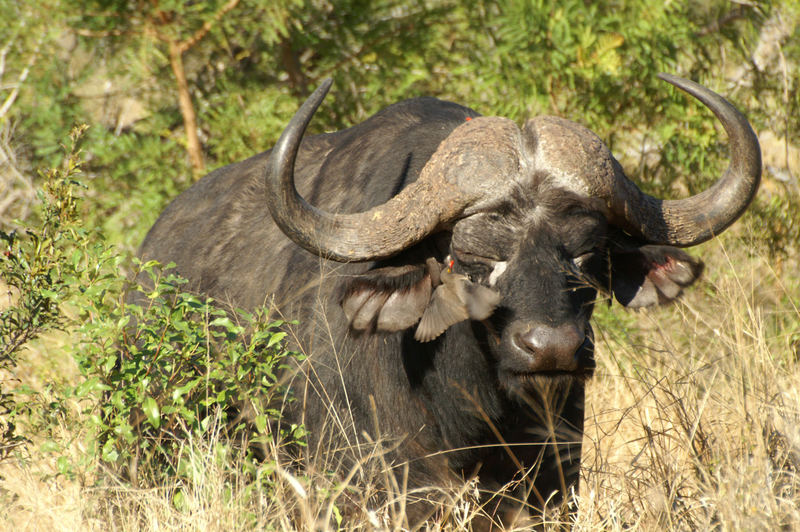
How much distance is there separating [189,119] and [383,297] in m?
4.28

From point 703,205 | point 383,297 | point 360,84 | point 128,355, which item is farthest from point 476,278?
point 360,84

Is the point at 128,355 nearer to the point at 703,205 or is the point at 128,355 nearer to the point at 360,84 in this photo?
the point at 703,205

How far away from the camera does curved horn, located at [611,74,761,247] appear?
11.0 ft

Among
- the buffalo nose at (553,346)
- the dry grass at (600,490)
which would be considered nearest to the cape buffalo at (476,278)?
the buffalo nose at (553,346)

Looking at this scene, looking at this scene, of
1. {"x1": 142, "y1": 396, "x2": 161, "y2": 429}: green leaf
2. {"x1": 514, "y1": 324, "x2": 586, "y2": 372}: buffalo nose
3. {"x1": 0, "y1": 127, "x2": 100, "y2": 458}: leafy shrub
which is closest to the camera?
{"x1": 514, "y1": 324, "x2": 586, "y2": 372}: buffalo nose

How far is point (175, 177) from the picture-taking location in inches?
286

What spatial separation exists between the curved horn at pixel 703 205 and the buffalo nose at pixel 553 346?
0.62m

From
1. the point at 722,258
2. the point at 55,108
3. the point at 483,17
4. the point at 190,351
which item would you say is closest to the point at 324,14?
the point at 483,17

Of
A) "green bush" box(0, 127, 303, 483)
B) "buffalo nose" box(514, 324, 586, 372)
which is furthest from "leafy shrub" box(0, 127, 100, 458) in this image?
"buffalo nose" box(514, 324, 586, 372)

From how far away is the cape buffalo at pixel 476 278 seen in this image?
123 inches

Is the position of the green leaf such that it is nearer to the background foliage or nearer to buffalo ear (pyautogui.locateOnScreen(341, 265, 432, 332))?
buffalo ear (pyautogui.locateOnScreen(341, 265, 432, 332))

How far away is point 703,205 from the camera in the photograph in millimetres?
3531

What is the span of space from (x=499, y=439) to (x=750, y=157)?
1.44 m

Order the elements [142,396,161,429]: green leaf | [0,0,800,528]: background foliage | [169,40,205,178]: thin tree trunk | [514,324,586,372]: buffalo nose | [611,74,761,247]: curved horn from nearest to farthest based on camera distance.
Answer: [514,324,586,372]: buffalo nose, [142,396,161,429]: green leaf, [611,74,761,247]: curved horn, [0,0,800,528]: background foliage, [169,40,205,178]: thin tree trunk
